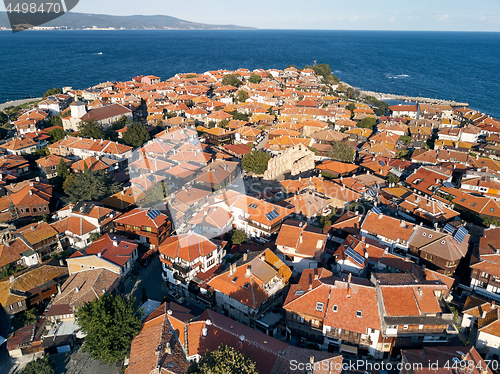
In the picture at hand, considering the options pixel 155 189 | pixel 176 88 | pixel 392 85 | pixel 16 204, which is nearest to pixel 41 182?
pixel 16 204

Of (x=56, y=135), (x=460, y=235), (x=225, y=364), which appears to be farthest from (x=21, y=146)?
(x=460, y=235)

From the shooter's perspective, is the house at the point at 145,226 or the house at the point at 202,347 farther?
the house at the point at 145,226

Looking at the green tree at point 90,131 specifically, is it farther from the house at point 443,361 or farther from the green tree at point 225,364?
the house at point 443,361

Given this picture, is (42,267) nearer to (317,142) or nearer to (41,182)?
(41,182)

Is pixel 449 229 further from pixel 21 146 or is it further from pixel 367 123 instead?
pixel 21 146

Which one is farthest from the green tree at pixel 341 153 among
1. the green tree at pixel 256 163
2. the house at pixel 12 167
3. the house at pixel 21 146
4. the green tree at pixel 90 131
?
the house at pixel 21 146

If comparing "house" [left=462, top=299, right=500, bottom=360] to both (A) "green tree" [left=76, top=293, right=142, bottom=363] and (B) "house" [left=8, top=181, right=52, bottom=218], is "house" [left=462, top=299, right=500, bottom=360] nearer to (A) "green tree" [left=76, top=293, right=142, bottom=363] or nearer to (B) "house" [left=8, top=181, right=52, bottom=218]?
(A) "green tree" [left=76, top=293, right=142, bottom=363]
